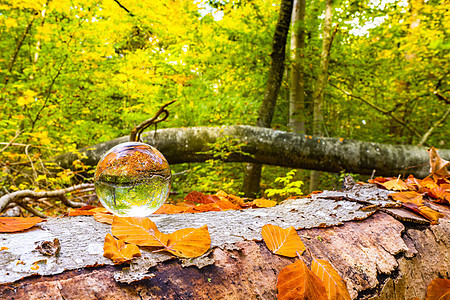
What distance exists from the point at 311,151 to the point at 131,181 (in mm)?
3625

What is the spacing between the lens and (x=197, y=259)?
683mm

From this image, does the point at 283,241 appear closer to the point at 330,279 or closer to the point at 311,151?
the point at 330,279

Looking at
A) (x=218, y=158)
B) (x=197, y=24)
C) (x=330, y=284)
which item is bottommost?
(x=218, y=158)

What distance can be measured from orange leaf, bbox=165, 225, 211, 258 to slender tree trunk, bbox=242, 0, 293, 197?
14.0 feet

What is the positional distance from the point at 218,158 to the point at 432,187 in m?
3.35

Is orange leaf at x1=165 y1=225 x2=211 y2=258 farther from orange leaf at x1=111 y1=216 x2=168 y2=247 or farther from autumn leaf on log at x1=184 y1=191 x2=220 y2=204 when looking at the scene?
autumn leaf on log at x1=184 y1=191 x2=220 y2=204

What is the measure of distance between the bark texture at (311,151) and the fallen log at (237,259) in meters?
2.97

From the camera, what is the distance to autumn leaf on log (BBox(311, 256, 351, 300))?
26.8 inches

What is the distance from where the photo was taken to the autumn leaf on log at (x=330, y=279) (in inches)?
26.8

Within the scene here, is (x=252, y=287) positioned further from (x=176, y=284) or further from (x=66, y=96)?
(x=66, y=96)

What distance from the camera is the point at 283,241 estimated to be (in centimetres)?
81

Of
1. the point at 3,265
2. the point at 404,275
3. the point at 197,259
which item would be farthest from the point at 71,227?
the point at 404,275

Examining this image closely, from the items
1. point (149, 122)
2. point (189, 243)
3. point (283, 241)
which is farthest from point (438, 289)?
point (149, 122)

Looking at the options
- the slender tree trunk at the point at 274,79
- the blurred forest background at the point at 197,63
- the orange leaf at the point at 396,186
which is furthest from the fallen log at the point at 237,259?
the slender tree trunk at the point at 274,79
